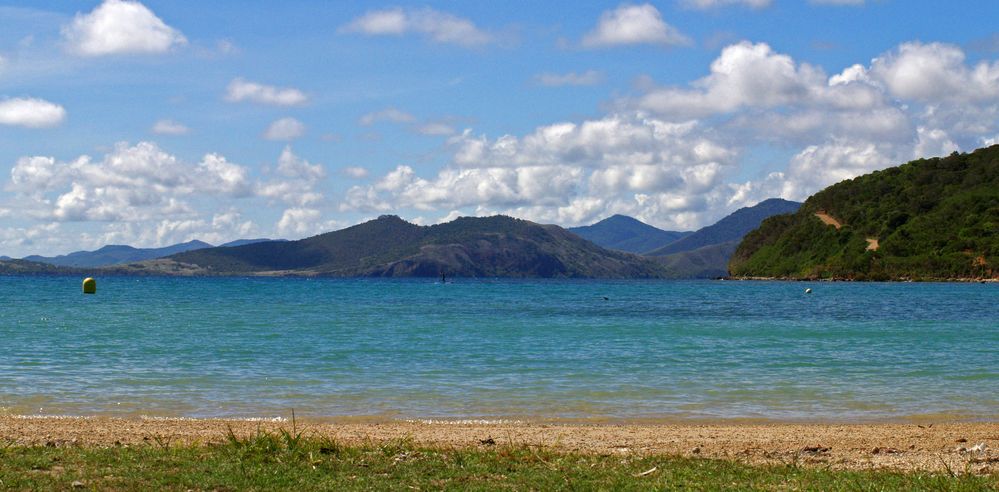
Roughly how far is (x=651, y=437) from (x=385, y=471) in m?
6.17

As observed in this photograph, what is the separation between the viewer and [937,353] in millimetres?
36125

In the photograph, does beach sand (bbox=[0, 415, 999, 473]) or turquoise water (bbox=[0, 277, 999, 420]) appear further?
turquoise water (bbox=[0, 277, 999, 420])

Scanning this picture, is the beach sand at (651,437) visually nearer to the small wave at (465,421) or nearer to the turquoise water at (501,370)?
the small wave at (465,421)

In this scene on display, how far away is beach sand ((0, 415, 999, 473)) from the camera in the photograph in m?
14.4

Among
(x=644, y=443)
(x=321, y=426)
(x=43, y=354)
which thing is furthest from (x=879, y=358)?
(x=43, y=354)

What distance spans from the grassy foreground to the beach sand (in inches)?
38.3

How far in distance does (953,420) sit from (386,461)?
1361 cm

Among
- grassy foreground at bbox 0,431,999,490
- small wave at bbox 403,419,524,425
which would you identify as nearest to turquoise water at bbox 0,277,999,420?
small wave at bbox 403,419,524,425

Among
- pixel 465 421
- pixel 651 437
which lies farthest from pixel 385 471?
pixel 465 421

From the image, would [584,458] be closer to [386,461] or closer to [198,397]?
[386,461]

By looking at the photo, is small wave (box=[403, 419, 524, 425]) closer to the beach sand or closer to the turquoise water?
the beach sand

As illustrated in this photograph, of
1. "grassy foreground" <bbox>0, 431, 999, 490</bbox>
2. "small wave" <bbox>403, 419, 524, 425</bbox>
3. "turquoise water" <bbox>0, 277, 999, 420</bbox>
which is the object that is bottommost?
"small wave" <bbox>403, 419, 524, 425</bbox>

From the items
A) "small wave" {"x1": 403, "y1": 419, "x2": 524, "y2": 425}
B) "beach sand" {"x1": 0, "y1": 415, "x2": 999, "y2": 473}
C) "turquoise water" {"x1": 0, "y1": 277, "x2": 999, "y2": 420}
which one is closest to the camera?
"beach sand" {"x1": 0, "y1": 415, "x2": 999, "y2": 473}

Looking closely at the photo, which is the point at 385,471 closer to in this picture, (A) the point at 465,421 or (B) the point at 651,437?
Answer: (B) the point at 651,437
